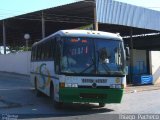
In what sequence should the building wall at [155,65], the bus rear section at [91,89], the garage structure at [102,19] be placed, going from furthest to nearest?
the building wall at [155,65] < the garage structure at [102,19] < the bus rear section at [91,89]

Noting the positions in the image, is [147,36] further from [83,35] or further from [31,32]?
[83,35]

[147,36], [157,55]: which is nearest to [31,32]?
[147,36]

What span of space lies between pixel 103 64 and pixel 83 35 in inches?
51.3

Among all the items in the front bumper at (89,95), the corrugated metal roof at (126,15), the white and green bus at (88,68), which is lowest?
the front bumper at (89,95)

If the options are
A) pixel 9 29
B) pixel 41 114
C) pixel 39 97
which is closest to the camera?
pixel 41 114

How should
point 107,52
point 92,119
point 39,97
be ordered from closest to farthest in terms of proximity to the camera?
point 92,119 < point 107,52 < point 39,97

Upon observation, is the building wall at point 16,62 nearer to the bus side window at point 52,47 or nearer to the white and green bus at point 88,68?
the bus side window at point 52,47

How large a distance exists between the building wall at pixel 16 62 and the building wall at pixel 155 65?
10.7m

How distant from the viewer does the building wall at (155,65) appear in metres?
35.7

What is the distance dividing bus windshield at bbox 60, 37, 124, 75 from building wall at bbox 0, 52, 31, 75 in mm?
21994

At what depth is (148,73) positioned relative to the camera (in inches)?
1416

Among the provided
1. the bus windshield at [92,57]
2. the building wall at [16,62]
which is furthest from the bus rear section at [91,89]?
the building wall at [16,62]

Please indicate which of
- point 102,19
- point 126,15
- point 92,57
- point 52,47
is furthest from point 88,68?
point 126,15

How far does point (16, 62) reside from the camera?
131ft
